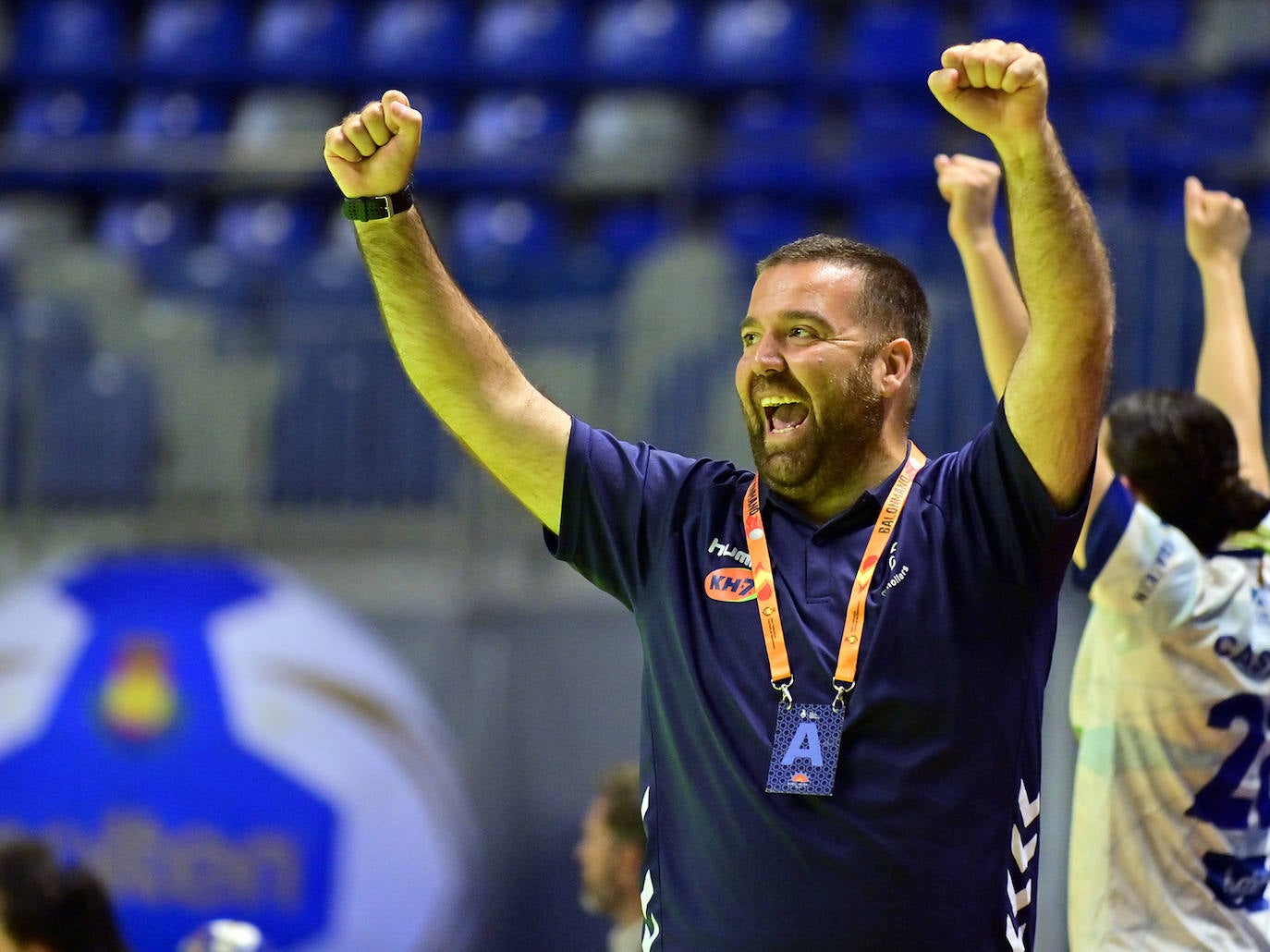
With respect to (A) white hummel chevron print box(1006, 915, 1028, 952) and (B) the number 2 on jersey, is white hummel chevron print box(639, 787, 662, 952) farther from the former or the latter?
(B) the number 2 on jersey

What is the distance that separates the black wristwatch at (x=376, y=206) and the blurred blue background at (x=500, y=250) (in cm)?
389

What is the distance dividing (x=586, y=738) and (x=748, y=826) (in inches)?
194

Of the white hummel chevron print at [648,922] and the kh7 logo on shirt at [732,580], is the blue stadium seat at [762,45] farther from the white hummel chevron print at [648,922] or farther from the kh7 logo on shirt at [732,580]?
the white hummel chevron print at [648,922]

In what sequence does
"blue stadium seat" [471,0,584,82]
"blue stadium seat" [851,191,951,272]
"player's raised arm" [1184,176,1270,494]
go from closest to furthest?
1. "player's raised arm" [1184,176,1270,494]
2. "blue stadium seat" [851,191,951,272]
3. "blue stadium seat" [471,0,584,82]

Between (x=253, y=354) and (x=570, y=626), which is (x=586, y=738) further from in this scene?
(x=253, y=354)

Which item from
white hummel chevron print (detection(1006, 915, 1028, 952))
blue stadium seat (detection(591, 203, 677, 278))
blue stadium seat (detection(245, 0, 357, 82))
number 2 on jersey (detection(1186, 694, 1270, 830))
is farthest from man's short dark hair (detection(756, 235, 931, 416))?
blue stadium seat (detection(245, 0, 357, 82))

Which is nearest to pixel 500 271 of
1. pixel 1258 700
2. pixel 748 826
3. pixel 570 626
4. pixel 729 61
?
pixel 570 626

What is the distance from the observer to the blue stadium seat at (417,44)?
1162 centimetres

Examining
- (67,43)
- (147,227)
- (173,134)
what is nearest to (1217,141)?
(147,227)

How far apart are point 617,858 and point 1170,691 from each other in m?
2.20

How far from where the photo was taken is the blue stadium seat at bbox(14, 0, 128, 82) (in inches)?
472

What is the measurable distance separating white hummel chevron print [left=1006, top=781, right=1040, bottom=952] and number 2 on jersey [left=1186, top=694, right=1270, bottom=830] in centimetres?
83

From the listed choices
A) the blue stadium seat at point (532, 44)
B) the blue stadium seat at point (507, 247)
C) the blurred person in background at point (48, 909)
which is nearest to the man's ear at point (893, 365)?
the blurred person in background at point (48, 909)

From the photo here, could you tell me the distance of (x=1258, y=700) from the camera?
10.5 ft
